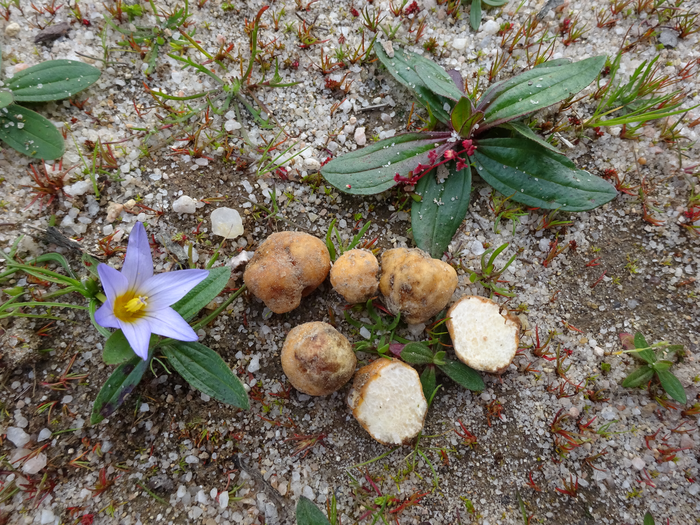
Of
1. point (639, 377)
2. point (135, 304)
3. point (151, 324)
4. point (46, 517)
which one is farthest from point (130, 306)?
point (639, 377)

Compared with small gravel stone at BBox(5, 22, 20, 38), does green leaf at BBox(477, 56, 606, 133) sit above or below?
below

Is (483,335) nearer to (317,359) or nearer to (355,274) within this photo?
(355,274)

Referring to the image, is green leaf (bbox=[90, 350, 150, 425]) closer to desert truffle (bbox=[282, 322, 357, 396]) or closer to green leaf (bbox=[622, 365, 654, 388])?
desert truffle (bbox=[282, 322, 357, 396])

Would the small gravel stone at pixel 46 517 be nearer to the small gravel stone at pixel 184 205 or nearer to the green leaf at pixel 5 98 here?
the small gravel stone at pixel 184 205

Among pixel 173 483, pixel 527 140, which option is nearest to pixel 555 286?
pixel 527 140

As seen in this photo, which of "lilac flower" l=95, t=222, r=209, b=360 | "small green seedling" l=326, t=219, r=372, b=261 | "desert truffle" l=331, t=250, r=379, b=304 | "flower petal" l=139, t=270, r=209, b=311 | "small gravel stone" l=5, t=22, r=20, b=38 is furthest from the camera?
"small gravel stone" l=5, t=22, r=20, b=38

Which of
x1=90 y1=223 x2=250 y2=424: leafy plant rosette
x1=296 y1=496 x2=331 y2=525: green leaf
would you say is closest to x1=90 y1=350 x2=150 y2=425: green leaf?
x1=90 y1=223 x2=250 y2=424: leafy plant rosette

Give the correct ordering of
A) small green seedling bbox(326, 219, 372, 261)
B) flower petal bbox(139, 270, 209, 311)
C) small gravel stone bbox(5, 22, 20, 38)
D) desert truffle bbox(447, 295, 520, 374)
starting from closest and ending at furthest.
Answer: flower petal bbox(139, 270, 209, 311), desert truffle bbox(447, 295, 520, 374), small green seedling bbox(326, 219, 372, 261), small gravel stone bbox(5, 22, 20, 38)

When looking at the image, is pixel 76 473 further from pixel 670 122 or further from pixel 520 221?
pixel 670 122
